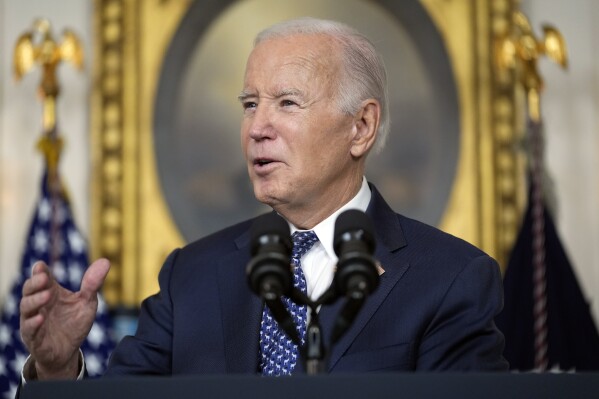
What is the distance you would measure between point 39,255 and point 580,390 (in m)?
4.33

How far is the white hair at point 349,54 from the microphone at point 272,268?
1002 millimetres

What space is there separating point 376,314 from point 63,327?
0.78 metres

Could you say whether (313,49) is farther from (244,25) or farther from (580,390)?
(244,25)

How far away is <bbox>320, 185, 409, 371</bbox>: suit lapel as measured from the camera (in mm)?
2596

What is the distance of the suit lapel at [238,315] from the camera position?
2.70 meters

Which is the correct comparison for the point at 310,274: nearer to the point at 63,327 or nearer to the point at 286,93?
the point at 286,93

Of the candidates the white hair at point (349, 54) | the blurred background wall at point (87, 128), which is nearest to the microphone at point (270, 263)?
the white hair at point (349, 54)

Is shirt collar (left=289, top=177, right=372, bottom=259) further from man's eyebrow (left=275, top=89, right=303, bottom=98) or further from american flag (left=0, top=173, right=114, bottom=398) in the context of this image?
american flag (left=0, top=173, right=114, bottom=398)

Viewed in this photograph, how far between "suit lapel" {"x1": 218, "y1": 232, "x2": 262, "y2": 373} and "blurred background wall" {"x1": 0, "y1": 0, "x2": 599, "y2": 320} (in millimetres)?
3134

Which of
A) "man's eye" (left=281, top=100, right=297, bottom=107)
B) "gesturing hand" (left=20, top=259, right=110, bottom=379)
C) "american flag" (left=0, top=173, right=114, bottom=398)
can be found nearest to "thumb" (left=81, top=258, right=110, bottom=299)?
"gesturing hand" (left=20, top=259, right=110, bottom=379)

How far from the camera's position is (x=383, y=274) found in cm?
273

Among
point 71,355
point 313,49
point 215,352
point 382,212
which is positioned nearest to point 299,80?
point 313,49

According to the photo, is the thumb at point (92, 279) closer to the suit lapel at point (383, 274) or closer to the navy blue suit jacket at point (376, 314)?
the navy blue suit jacket at point (376, 314)

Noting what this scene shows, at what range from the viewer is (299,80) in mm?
2801
